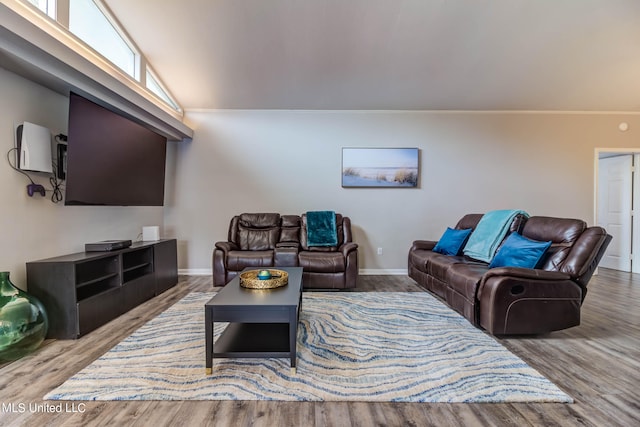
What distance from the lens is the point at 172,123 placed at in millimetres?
3852

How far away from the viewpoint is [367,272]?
4.55 metres

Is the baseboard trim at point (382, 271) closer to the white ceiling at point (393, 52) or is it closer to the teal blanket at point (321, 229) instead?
the teal blanket at point (321, 229)

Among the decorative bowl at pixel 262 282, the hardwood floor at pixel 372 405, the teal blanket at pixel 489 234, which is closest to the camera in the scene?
the hardwood floor at pixel 372 405

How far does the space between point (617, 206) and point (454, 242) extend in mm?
3610

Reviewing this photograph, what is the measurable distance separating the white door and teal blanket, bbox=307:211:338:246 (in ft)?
15.7

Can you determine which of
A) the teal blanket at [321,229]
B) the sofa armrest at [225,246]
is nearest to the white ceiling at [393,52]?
the teal blanket at [321,229]

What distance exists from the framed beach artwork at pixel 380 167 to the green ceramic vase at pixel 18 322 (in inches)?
143

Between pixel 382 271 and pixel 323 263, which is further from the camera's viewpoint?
pixel 382 271

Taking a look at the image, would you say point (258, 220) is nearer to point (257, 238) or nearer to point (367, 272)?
point (257, 238)

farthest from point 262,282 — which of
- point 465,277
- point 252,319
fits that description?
point 465,277

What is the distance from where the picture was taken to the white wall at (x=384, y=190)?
4.51m

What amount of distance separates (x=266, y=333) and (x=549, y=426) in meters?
1.63

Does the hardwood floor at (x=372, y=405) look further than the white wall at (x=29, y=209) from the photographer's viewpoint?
No

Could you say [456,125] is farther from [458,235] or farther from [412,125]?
[458,235]
